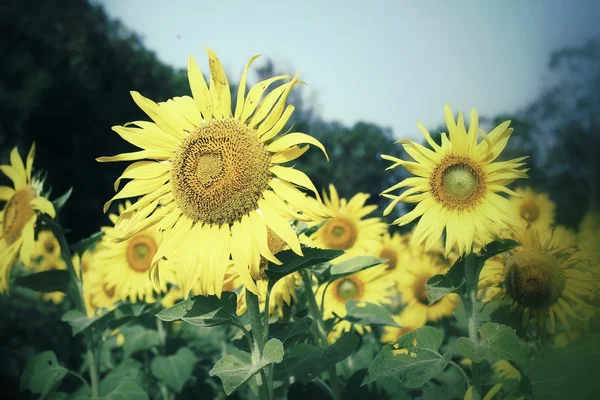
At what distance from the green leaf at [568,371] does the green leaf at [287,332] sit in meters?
0.65

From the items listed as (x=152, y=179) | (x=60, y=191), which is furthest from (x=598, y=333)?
(x=60, y=191)

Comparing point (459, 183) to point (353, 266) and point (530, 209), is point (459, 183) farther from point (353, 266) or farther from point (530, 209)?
point (530, 209)

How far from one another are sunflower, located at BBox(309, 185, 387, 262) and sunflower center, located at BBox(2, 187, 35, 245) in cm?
159

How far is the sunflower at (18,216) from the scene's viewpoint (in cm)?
207

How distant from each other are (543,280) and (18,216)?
7.03 feet

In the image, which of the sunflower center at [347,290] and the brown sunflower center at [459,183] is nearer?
the brown sunflower center at [459,183]

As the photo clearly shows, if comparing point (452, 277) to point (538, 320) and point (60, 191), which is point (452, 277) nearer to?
point (538, 320)

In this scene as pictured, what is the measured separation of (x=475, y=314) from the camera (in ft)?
4.89

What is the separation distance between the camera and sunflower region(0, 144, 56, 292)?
207 centimetres

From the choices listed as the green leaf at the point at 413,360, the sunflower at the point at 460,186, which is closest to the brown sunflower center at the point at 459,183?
the sunflower at the point at 460,186

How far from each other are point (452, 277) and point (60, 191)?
13.2 m

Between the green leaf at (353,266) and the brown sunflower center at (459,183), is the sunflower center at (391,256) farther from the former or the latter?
the brown sunflower center at (459,183)

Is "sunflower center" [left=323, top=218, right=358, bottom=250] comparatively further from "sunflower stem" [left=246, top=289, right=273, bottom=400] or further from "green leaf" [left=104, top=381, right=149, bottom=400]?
"sunflower stem" [left=246, top=289, right=273, bottom=400]

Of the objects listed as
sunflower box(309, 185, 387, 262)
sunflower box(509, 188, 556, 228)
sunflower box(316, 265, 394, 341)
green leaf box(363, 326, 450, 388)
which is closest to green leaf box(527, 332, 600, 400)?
green leaf box(363, 326, 450, 388)
